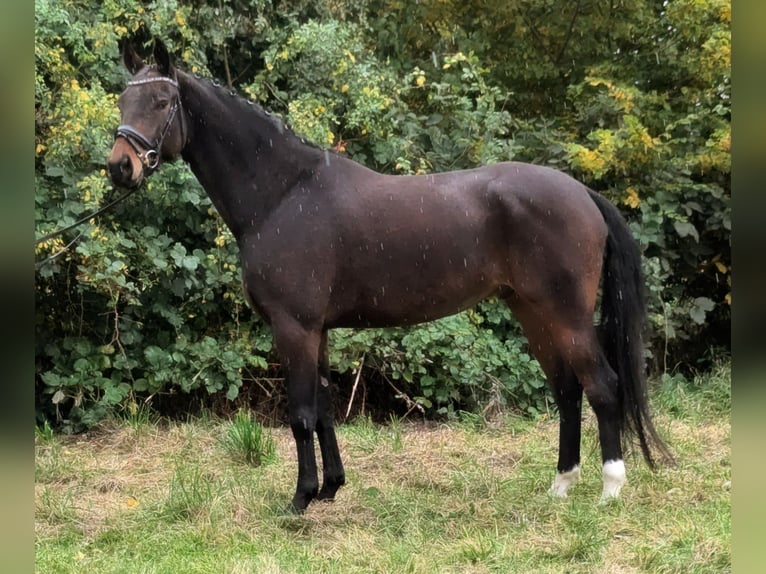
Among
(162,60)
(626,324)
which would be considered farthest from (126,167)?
(626,324)

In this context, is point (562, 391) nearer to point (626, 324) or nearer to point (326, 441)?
point (626, 324)

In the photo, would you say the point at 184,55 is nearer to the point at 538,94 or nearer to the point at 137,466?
the point at 137,466

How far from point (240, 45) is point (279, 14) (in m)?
0.43

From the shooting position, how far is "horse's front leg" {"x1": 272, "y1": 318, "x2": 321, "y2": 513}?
3.44 metres

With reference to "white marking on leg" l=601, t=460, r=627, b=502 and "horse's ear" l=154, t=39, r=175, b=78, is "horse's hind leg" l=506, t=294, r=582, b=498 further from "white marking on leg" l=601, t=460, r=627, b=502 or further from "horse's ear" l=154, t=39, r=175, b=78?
"horse's ear" l=154, t=39, r=175, b=78

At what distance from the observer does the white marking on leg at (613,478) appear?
3549 mm

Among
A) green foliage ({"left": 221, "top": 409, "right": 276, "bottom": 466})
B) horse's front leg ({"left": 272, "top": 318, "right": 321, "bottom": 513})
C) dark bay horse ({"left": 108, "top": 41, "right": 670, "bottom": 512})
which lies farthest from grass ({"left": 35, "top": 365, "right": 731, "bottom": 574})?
dark bay horse ({"left": 108, "top": 41, "right": 670, "bottom": 512})

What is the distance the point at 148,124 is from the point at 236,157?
0.46 m

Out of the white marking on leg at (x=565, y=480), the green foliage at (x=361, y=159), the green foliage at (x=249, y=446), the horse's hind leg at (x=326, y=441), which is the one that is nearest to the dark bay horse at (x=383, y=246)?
the horse's hind leg at (x=326, y=441)

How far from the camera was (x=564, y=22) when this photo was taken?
702cm

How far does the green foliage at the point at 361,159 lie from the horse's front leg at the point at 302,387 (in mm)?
→ 1921

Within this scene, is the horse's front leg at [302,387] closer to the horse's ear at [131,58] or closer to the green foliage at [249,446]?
the green foliage at [249,446]

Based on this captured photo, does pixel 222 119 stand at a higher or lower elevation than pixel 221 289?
higher

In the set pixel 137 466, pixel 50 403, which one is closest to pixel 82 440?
pixel 50 403
